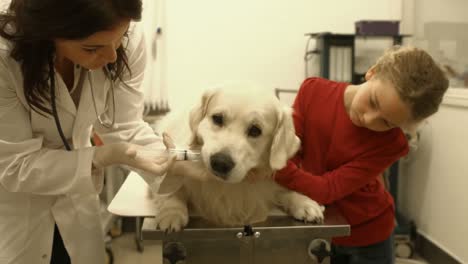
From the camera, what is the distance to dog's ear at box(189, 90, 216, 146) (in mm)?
1208

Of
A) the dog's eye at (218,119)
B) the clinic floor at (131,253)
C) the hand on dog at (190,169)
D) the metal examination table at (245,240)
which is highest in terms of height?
the dog's eye at (218,119)

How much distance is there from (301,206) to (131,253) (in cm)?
188

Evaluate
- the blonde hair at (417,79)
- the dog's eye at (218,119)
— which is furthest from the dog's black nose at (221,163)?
the blonde hair at (417,79)

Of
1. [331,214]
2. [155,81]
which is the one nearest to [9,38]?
[331,214]

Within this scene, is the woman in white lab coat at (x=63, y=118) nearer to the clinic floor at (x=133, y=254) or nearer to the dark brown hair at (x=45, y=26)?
the dark brown hair at (x=45, y=26)

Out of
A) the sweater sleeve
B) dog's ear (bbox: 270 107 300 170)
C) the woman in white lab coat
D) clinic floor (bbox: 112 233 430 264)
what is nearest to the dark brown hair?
the woman in white lab coat

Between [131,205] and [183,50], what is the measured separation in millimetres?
2010

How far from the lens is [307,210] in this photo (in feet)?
3.72

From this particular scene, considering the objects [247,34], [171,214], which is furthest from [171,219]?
[247,34]

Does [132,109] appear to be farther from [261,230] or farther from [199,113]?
[261,230]

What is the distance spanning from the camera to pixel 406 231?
271cm

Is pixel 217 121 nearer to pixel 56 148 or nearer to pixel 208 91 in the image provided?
pixel 208 91

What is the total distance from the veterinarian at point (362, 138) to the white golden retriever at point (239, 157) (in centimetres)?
6

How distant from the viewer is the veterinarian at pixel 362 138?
1127mm
